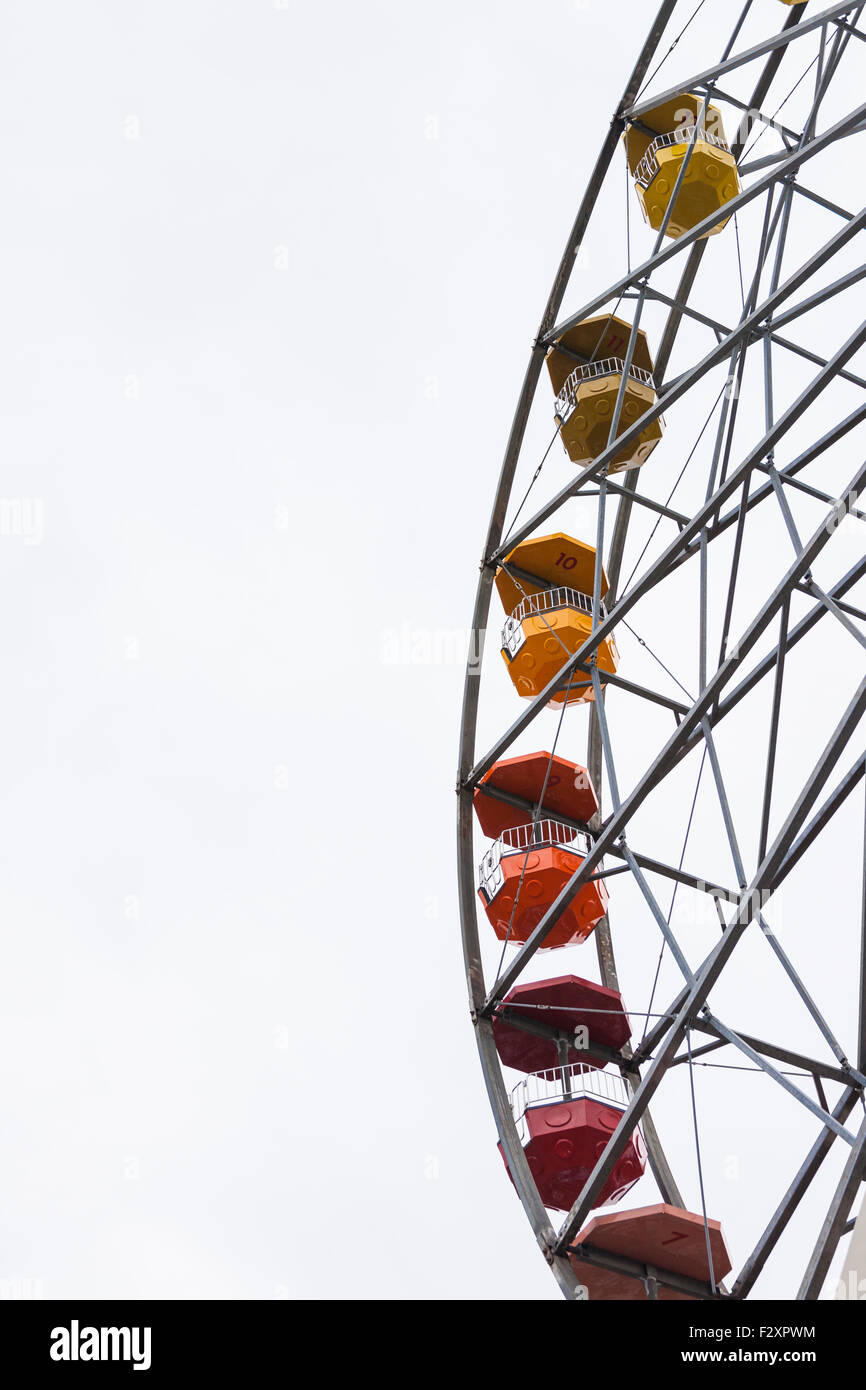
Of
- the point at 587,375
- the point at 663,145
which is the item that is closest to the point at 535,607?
the point at 587,375

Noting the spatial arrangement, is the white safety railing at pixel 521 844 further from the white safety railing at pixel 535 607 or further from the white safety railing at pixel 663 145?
the white safety railing at pixel 663 145

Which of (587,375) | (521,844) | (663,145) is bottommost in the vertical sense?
(521,844)

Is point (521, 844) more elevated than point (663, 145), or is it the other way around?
point (663, 145)

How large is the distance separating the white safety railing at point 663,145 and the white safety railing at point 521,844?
730cm

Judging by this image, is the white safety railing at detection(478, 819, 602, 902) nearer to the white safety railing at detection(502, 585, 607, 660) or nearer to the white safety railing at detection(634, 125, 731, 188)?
the white safety railing at detection(502, 585, 607, 660)

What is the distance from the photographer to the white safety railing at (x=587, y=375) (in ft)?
61.2

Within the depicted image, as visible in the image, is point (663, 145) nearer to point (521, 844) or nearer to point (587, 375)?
point (587, 375)

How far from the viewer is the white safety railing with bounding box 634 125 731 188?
18172 millimetres

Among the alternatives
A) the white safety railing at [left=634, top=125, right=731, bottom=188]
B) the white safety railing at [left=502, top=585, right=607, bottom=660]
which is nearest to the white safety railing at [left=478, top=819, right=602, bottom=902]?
the white safety railing at [left=502, top=585, right=607, bottom=660]

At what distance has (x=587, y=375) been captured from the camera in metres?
18.8

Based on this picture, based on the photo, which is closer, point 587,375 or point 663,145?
point 663,145

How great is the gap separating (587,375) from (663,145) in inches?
104
